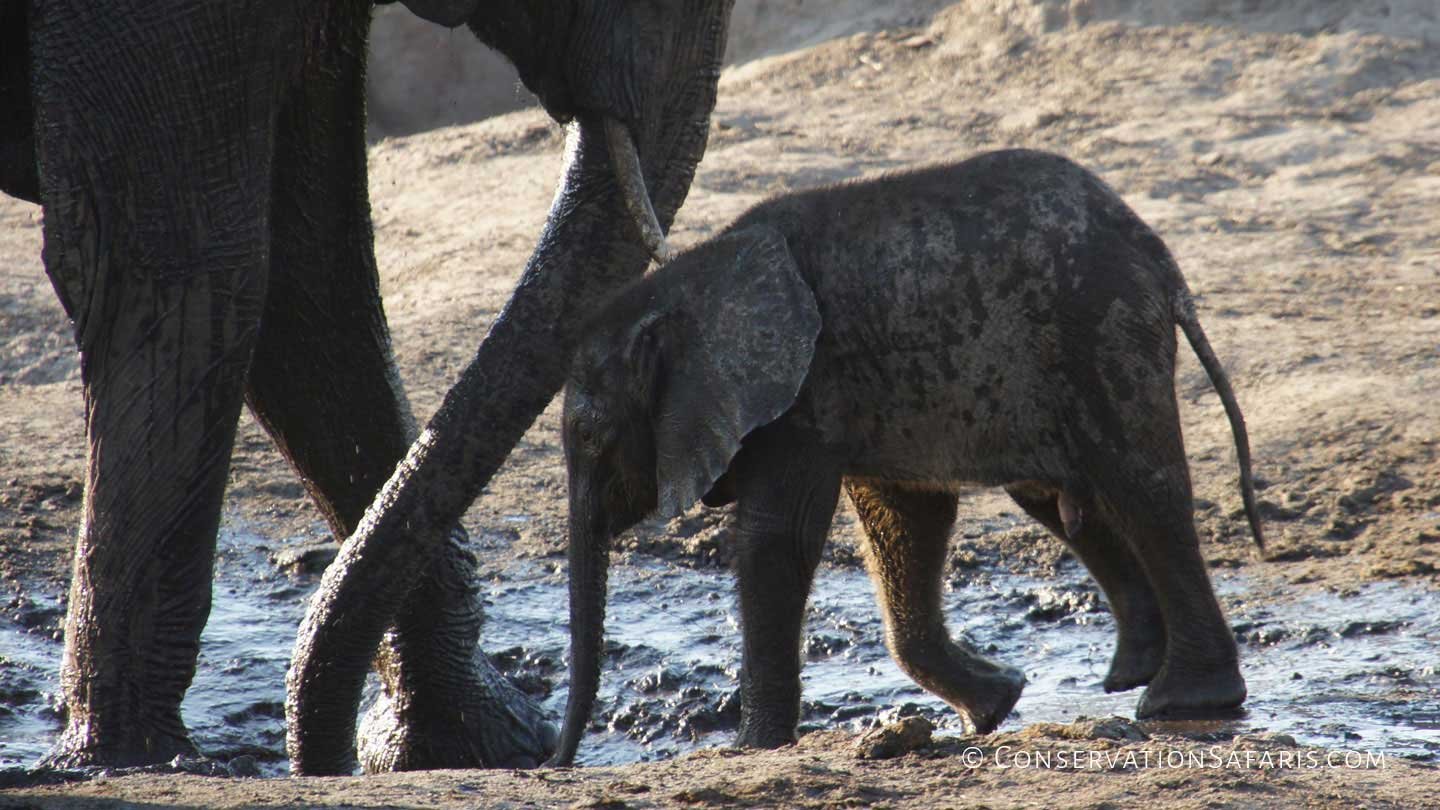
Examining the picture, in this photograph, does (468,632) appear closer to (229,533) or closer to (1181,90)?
(229,533)

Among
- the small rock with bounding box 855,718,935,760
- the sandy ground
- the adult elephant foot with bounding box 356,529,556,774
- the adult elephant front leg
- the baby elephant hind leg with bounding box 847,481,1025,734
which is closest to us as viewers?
the sandy ground

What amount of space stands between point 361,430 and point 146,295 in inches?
34.0

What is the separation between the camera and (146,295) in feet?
13.1

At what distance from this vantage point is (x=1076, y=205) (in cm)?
426

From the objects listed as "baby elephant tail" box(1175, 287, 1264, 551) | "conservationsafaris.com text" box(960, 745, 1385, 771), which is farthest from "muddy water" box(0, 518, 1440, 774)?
"conservationsafaris.com text" box(960, 745, 1385, 771)

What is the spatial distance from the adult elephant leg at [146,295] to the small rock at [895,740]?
1.29 metres

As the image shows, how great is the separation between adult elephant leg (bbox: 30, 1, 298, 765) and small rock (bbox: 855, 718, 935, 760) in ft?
4.24

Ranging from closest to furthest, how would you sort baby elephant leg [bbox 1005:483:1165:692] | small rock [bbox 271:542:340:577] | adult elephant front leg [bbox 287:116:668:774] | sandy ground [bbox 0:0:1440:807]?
sandy ground [bbox 0:0:1440:807] < adult elephant front leg [bbox 287:116:668:774] < baby elephant leg [bbox 1005:483:1165:692] < small rock [bbox 271:542:340:577]

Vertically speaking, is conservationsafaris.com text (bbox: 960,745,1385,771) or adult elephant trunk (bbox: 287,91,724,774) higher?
adult elephant trunk (bbox: 287,91,724,774)

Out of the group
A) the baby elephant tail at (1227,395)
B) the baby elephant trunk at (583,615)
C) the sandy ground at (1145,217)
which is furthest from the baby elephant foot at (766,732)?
the baby elephant tail at (1227,395)

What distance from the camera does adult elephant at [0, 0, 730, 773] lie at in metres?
3.95

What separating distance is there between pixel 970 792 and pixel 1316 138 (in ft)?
20.3

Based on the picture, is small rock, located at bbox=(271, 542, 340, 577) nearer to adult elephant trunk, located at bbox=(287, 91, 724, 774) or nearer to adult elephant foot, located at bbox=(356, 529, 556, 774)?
adult elephant foot, located at bbox=(356, 529, 556, 774)

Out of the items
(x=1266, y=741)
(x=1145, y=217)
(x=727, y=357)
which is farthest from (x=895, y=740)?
(x=1145, y=217)
